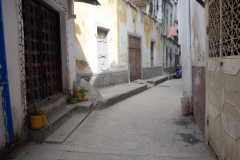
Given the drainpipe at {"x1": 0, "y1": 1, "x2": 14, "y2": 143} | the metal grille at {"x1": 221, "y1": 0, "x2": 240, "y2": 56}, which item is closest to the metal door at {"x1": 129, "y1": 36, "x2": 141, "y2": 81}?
the drainpipe at {"x1": 0, "y1": 1, "x2": 14, "y2": 143}

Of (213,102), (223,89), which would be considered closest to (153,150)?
(213,102)

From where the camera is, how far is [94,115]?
214 inches

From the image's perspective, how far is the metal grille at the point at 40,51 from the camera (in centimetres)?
425

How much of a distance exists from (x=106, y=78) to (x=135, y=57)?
345 centimetres

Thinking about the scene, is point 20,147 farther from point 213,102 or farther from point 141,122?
point 213,102

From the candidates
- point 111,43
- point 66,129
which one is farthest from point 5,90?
point 111,43

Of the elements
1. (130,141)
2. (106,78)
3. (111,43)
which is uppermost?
(111,43)

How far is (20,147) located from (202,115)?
10.7 ft

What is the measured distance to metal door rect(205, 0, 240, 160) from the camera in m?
2.18

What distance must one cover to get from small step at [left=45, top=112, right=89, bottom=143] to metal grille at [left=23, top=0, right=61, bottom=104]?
85 cm

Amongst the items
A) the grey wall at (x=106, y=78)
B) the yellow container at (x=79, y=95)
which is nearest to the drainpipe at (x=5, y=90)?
the yellow container at (x=79, y=95)

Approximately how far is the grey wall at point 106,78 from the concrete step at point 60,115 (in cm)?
202

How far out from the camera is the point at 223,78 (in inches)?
98.2

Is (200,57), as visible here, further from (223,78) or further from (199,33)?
(223,78)
